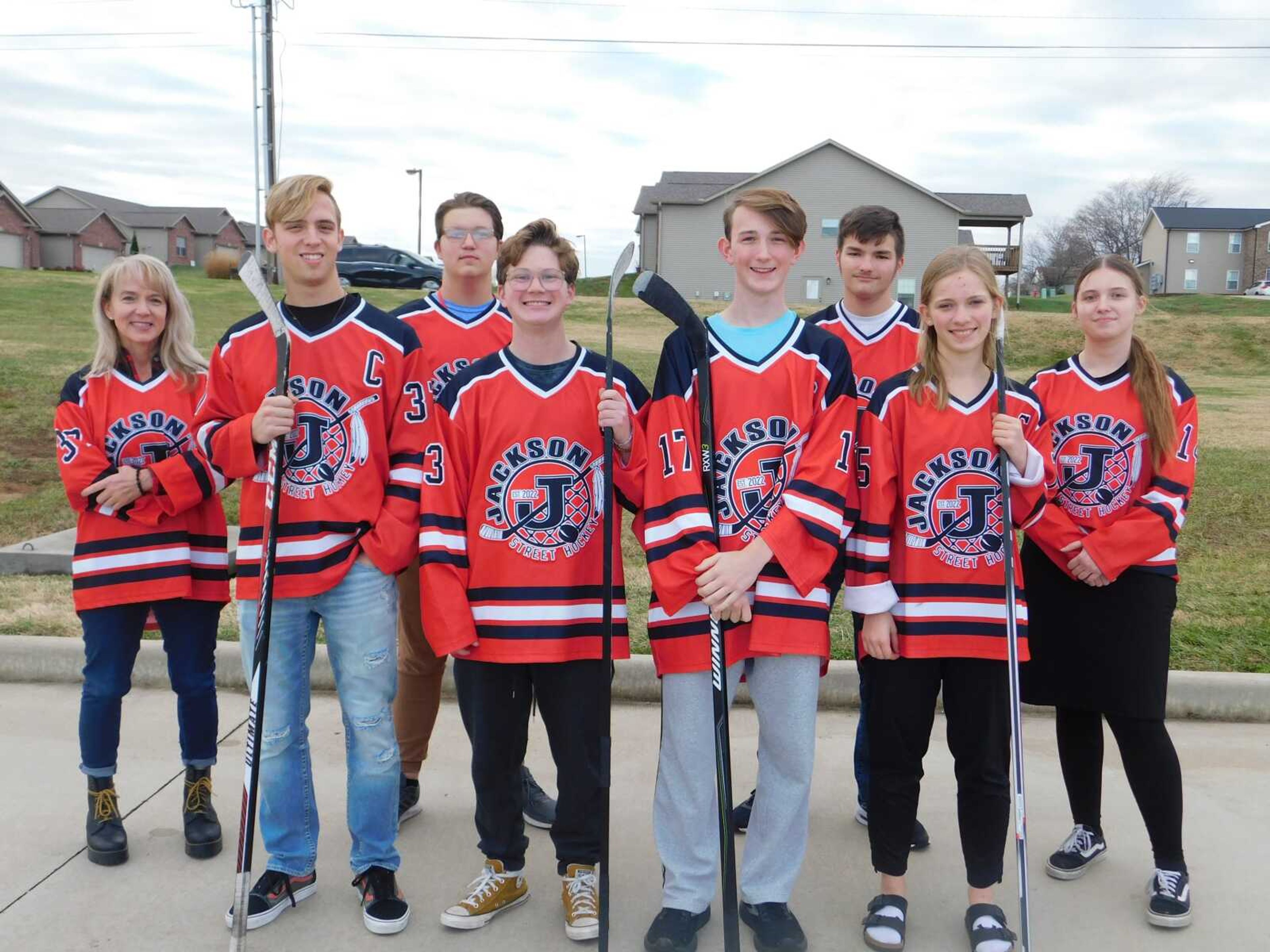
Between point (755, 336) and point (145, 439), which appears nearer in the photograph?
point (755, 336)

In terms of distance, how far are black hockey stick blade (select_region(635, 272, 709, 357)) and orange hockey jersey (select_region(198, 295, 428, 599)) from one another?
77 centimetres

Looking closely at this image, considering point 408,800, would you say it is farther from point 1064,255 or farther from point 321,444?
point 1064,255

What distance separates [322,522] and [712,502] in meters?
1.06


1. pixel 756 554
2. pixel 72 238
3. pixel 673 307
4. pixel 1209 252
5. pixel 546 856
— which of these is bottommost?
pixel 546 856

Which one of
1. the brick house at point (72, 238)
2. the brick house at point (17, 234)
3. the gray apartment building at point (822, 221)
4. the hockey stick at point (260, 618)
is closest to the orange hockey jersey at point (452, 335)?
the hockey stick at point (260, 618)

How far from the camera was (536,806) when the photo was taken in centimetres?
363

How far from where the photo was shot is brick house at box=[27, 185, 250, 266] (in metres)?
58.3

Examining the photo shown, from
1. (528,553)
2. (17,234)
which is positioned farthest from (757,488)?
(17,234)

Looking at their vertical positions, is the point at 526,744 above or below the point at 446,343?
below

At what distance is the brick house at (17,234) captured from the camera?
155ft

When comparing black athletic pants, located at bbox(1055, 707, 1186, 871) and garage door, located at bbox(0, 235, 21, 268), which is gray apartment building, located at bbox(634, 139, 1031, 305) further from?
black athletic pants, located at bbox(1055, 707, 1186, 871)

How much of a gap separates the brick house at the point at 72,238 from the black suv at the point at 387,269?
94.5 ft

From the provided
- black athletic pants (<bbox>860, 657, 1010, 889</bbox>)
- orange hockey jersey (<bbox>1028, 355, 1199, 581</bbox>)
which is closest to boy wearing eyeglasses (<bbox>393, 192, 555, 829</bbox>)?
black athletic pants (<bbox>860, 657, 1010, 889</bbox>)

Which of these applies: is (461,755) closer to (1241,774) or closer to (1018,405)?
(1018,405)
